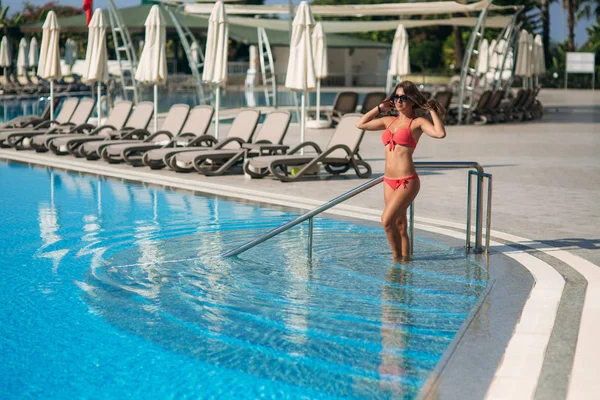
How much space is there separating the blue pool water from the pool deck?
471 mm

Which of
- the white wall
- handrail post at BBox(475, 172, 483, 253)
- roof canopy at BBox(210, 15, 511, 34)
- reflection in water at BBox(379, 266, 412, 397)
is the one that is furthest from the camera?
the white wall

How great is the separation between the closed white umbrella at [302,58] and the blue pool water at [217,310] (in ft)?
17.4

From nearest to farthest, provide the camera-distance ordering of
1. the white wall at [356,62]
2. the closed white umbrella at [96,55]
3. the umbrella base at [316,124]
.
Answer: the closed white umbrella at [96,55] → the umbrella base at [316,124] → the white wall at [356,62]

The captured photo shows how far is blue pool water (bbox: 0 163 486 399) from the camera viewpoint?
4430mm

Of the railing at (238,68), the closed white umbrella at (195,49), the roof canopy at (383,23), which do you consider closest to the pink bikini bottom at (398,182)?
the roof canopy at (383,23)

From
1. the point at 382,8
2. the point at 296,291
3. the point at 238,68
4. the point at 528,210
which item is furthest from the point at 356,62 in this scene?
the point at 296,291

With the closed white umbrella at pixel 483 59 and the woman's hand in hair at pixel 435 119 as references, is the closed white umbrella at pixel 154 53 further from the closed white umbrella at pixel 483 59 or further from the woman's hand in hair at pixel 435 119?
the closed white umbrella at pixel 483 59

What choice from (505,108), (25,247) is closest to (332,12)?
(505,108)

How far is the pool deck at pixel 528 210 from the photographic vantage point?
14.5 feet

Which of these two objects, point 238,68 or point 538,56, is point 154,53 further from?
point 238,68

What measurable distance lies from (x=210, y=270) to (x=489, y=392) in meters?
3.22

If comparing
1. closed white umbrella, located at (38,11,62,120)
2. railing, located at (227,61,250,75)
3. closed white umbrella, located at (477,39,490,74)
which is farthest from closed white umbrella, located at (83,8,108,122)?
railing, located at (227,61,250,75)

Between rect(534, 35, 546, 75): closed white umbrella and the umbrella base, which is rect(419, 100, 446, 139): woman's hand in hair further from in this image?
rect(534, 35, 546, 75): closed white umbrella

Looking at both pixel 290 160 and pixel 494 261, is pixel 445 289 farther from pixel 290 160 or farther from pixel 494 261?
pixel 290 160
